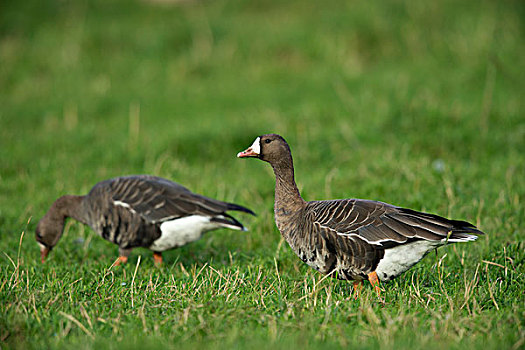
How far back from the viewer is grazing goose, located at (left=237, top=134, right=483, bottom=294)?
449cm

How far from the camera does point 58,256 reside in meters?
6.42

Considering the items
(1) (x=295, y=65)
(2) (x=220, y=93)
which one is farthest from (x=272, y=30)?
(2) (x=220, y=93)

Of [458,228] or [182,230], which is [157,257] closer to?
[182,230]

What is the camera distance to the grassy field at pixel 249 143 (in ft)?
13.3

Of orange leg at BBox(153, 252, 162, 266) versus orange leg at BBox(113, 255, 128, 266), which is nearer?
orange leg at BBox(113, 255, 128, 266)

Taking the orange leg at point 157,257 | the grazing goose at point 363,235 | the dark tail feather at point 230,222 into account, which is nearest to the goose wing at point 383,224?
the grazing goose at point 363,235

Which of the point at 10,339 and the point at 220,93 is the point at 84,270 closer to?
the point at 10,339

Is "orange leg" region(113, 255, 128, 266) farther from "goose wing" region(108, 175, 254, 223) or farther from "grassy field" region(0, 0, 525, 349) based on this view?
"goose wing" region(108, 175, 254, 223)

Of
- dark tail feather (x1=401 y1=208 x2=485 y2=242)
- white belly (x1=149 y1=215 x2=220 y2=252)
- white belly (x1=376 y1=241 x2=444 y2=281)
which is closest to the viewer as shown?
dark tail feather (x1=401 y1=208 x2=485 y2=242)

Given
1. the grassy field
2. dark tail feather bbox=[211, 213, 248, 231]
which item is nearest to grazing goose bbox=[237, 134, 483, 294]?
the grassy field

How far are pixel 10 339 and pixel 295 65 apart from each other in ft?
33.9

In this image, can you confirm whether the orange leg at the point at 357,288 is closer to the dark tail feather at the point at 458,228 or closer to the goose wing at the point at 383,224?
the goose wing at the point at 383,224

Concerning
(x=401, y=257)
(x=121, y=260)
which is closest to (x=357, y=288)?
(x=401, y=257)

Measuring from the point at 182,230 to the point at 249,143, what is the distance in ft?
12.9
